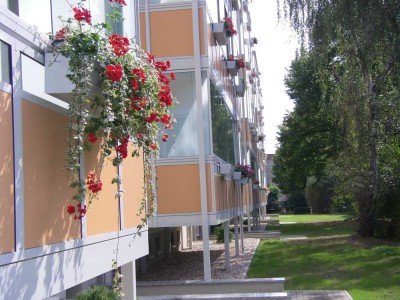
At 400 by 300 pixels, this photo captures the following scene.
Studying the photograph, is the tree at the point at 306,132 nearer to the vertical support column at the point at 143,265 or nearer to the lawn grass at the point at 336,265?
the lawn grass at the point at 336,265

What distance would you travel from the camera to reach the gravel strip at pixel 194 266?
51.3 feet

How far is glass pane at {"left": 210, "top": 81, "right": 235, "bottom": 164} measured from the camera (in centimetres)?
1398

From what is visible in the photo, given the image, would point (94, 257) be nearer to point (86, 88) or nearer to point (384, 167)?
point (86, 88)

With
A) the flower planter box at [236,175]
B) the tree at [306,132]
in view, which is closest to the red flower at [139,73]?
the flower planter box at [236,175]

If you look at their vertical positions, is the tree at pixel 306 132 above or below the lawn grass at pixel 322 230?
above

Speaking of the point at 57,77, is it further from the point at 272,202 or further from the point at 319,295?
the point at 272,202

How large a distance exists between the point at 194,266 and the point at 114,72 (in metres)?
13.6

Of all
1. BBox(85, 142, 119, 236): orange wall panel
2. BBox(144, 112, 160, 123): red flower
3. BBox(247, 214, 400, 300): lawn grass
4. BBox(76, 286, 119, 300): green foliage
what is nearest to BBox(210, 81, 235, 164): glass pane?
BBox(247, 214, 400, 300): lawn grass

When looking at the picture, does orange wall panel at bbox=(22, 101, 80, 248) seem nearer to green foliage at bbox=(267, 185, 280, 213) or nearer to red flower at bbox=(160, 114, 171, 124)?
red flower at bbox=(160, 114, 171, 124)

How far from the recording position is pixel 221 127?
15.5 meters

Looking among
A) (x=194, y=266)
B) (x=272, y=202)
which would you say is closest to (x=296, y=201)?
(x=272, y=202)

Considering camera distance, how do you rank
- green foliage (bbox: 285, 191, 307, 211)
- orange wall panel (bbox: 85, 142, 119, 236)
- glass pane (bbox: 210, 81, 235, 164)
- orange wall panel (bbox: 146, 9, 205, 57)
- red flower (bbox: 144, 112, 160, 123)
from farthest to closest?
green foliage (bbox: 285, 191, 307, 211) → glass pane (bbox: 210, 81, 235, 164) → orange wall panel (bbox: 146, 9, 205, 57) → orange wall panel (bbox: 85, 142, 119, 236) → red flower (bbox: 144, 112, 160, 123)

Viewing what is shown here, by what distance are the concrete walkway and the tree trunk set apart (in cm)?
749

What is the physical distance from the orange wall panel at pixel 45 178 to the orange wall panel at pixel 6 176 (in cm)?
20
